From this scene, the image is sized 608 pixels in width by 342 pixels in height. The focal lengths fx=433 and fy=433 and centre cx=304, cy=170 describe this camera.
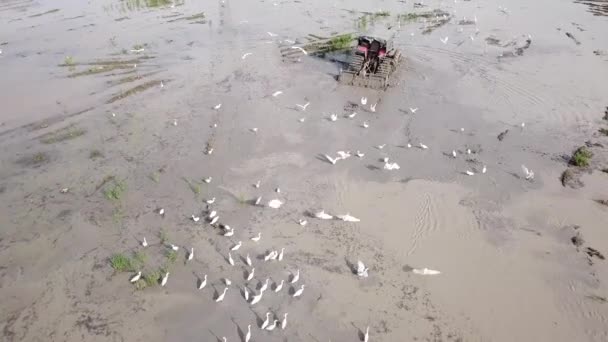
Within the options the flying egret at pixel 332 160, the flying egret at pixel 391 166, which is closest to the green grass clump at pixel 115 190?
the flying egret at pixel 332 160

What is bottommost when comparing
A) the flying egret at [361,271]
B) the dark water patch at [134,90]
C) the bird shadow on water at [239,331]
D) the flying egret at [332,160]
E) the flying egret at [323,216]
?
the bird shadow on water at [239,331]

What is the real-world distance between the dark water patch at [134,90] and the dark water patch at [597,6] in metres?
22.1

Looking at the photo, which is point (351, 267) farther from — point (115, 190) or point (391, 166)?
point (115, 190)

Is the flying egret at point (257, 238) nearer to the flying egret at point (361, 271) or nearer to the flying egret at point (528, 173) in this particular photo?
the flying egret at point (361, 271)

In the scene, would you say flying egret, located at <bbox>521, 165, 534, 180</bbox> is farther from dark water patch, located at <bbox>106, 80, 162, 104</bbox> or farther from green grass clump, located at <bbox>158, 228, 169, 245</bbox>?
dark water patch, located at <bbox>106, 80, 162, 104</bbox>

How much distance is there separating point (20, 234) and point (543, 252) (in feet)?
33.9

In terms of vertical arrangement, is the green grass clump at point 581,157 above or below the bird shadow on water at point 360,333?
above

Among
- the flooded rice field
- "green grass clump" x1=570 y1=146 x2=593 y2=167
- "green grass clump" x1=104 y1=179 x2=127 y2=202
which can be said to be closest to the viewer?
the flooded rice field

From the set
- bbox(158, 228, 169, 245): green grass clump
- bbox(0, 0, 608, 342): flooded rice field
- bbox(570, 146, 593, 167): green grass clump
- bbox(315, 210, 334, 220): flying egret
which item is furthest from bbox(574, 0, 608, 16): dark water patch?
bbox(158, 228, 169, 245): green grass clump

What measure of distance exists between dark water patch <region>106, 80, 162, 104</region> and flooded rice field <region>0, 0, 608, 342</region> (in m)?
0.08

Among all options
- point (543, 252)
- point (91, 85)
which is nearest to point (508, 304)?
point (543, 252)

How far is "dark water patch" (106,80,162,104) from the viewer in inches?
543

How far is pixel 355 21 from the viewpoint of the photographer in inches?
829

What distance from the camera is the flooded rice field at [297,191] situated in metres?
7.27
